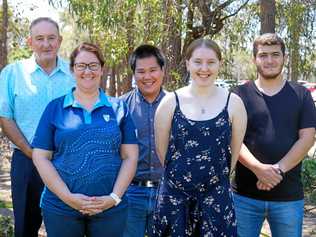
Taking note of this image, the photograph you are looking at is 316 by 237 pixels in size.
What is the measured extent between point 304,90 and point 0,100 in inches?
82.7

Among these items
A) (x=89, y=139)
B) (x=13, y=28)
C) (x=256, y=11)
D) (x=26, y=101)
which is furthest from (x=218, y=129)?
(x=13, y=28)

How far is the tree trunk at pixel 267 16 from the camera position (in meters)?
7.42

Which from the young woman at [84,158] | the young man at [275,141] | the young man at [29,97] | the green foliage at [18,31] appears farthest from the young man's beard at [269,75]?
the green foliage at [18,31]

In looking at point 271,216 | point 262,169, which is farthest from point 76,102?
point 271,216

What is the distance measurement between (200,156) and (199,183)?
0.50ft

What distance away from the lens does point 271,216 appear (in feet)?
11.6

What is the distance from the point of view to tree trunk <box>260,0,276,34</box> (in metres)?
7.42

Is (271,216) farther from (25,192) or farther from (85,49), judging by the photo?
(25,192)

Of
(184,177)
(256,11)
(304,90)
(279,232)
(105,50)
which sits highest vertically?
(256,11)

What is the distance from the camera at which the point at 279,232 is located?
3545 millimetres

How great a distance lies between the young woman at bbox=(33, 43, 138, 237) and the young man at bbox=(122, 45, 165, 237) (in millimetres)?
441

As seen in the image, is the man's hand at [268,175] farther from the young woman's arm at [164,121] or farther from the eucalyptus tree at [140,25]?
the eucalyptus tree at [140,25]

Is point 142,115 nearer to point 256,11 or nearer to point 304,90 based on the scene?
point 304,90

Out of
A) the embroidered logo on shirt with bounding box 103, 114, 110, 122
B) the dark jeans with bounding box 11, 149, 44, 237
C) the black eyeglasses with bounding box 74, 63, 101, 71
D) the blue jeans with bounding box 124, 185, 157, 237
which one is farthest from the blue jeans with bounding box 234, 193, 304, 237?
the dark jeans with bounding box 11, 149, 44, 237
